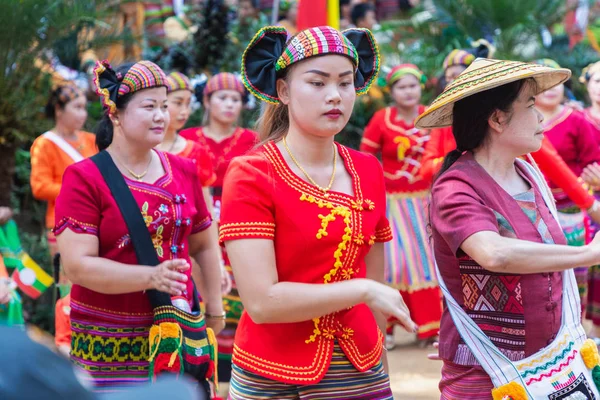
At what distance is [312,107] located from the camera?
10.6ft

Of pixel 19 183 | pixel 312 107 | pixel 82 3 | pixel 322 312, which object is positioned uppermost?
pixel 82 3

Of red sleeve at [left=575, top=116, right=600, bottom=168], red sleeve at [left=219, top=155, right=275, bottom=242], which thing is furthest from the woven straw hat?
red sleeve at [left=575, top=116, right=600, bottom=168]

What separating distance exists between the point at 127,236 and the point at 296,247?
1148 mm

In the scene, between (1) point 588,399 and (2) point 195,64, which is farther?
(2) point 195,64

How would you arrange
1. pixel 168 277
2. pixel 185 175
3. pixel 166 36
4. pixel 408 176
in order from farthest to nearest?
pixel 166 36 < pixel 408 176 < pixel 185 175 < pixel 168 277

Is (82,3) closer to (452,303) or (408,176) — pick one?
(408,176)

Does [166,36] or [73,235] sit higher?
[166,36]

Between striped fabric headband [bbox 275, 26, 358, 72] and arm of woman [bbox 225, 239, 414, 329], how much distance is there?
0.66 metres

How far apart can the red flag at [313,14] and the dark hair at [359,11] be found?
657cm

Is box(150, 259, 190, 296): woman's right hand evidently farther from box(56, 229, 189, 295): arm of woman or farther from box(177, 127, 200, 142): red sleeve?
box(177, 127, 200, 142): red sleeve

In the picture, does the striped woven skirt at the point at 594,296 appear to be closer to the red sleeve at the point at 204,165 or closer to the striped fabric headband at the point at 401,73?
the striped fabric headband at the point at 401,73

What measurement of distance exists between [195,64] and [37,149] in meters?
4.22

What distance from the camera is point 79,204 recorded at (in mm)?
3990

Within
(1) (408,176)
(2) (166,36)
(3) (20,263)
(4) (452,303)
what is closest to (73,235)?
(4) (452,303)
